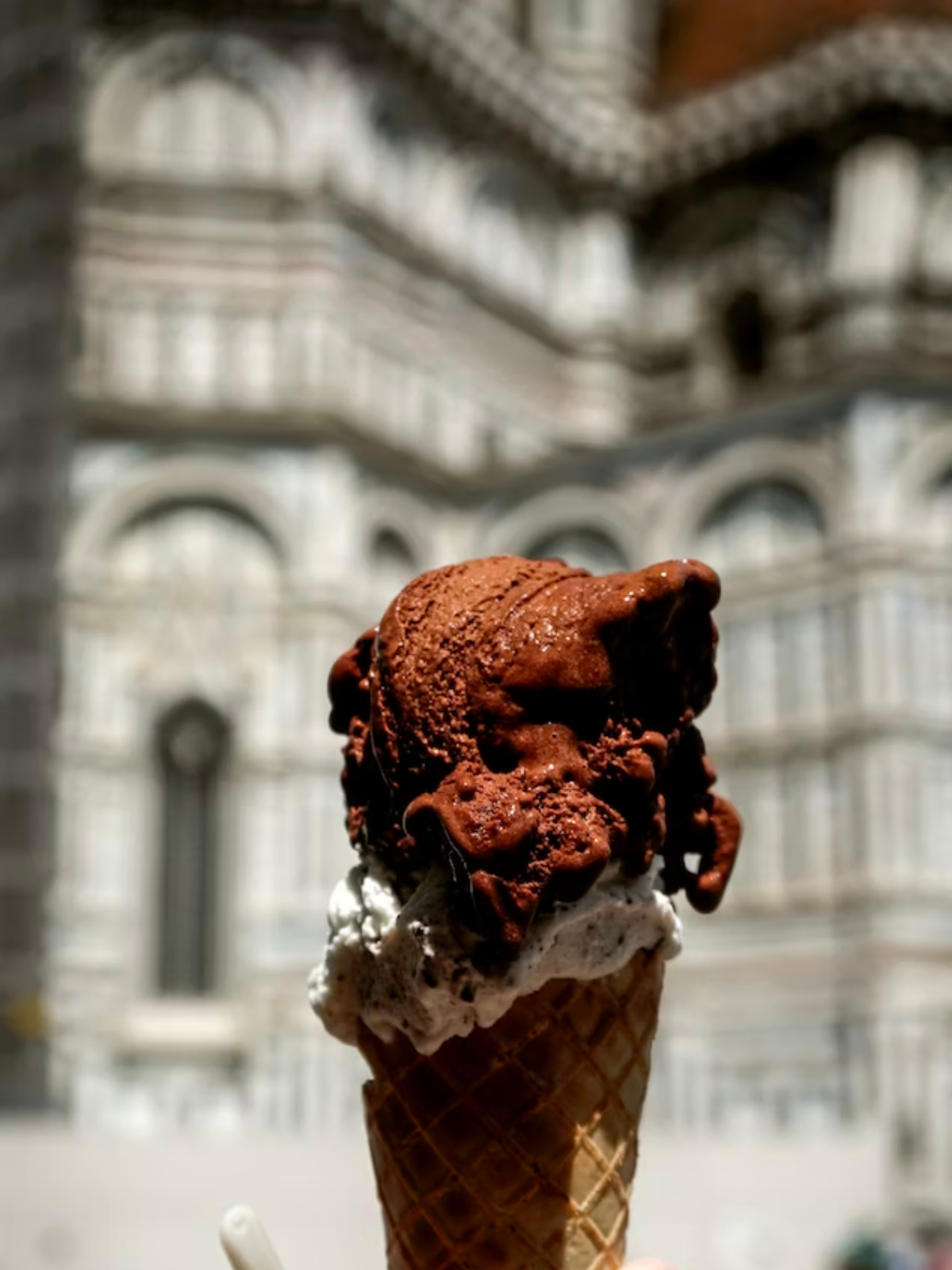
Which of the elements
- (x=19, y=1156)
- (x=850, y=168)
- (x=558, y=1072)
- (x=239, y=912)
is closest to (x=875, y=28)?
(x=850, y=168)

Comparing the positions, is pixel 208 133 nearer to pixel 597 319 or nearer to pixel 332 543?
pixel 332 543

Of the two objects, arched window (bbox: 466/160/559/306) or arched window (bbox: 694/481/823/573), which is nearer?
arched window (bbox: 694/481/823/573)

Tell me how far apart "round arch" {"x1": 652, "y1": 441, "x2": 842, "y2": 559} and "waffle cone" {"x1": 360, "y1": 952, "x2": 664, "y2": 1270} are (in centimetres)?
1437

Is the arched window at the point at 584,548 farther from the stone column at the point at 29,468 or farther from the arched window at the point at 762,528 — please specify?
the stone column at the point at 29,468

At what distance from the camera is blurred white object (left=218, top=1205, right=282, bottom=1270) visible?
1.74 m

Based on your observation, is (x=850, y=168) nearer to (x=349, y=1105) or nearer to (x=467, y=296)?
(x=467, y=296)

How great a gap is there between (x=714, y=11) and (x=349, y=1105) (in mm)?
13467

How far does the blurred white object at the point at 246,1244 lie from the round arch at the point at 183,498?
14.5 m

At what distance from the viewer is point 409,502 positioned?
678 inches

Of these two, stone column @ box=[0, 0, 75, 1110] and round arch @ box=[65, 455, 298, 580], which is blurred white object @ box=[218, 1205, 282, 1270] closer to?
stone column @ box=[0, 0, 75, 1110]

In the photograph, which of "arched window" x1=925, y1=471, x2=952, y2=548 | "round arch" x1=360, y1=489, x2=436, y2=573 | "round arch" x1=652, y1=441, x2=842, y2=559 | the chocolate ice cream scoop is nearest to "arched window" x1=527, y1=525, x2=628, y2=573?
"round arch" x1=652, y1=441, x2=842, y2=559

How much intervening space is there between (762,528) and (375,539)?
319 centimetres

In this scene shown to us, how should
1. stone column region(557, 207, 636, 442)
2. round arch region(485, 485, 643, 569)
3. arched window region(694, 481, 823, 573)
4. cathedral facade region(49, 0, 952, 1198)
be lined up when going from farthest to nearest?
stone column region(557, 207, 636, 442) → round arch region(485, 485, 643, 569) → arched window region(694, 481, 823, 573) → cathedral facade region(49, 0, 952, 1198)

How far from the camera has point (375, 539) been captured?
16.9 meters
